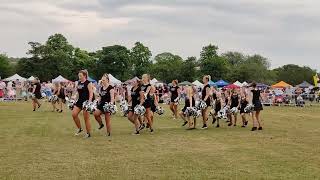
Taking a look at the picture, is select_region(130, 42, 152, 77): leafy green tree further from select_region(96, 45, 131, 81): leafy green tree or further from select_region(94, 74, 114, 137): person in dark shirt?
select_region(94, 74, 114, 137): person in dark shirt

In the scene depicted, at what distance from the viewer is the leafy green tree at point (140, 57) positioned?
136 metres

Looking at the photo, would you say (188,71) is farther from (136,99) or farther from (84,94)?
(84,94)

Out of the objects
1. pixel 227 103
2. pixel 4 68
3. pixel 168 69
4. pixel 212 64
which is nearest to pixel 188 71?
pixel 212 64

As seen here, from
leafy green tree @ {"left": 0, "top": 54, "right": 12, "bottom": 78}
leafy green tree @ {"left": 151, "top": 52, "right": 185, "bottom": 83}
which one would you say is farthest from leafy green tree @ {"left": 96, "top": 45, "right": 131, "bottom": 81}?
leafy green tree @ {"left": 0, "top": 54, "right": 12, "bottom": 78}

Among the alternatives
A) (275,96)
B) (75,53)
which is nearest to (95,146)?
(275,96)

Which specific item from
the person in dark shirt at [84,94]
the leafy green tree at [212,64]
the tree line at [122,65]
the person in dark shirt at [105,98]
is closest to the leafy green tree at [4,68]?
the tree line at [122,65]

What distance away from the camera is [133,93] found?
766 inches

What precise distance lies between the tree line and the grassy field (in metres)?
102

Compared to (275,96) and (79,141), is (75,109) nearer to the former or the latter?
(79,141)

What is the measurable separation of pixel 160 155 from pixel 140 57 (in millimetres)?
124474

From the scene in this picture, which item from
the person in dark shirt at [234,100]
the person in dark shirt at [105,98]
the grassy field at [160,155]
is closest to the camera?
the grassy field at [160,155]

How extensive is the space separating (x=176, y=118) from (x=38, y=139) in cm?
1230

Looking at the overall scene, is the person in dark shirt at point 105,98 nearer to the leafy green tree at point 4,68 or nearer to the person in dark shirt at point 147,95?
the person in dark shirt at point 147,95

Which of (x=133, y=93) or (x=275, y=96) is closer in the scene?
(x=133, y=93)
